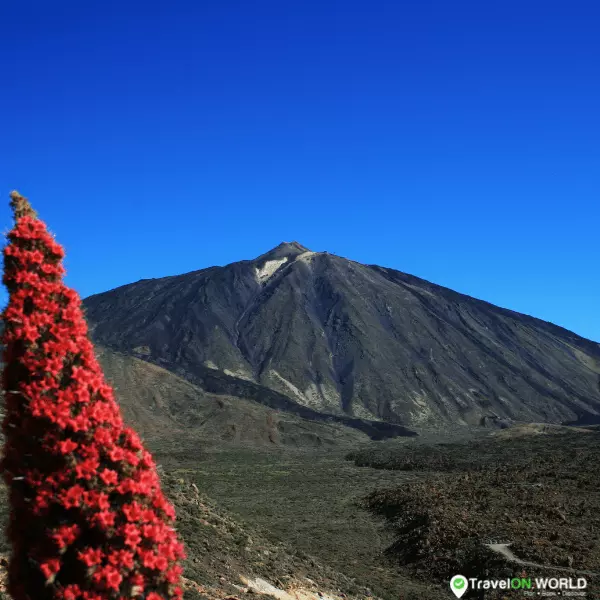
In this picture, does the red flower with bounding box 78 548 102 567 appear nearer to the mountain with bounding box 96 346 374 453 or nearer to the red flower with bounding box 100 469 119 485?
the red flower with bounding box 100 469 119 485

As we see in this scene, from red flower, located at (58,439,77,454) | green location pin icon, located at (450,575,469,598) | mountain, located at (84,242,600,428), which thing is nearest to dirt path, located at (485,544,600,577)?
green location pin icon, located at (450,575,469,598)

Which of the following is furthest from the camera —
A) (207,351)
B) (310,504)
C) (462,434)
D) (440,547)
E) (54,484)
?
(207,351)

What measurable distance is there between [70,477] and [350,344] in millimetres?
131851

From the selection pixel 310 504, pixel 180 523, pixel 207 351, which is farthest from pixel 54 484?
pixel 207 351

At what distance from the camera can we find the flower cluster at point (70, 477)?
5.00 metres

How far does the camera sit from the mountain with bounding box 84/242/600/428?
118 m

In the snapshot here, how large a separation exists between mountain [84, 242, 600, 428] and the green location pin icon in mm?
77300

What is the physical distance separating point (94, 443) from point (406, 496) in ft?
101

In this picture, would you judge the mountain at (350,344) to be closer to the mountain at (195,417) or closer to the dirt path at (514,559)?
the mountain at (195,417)

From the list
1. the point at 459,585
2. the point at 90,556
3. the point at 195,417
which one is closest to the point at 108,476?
the point at 90,556

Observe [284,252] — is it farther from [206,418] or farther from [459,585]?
[459,585]

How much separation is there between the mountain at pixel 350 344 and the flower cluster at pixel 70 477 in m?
92.7

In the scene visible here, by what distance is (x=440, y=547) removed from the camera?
2314cm

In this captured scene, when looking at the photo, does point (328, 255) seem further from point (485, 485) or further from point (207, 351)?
point (485, 485)
